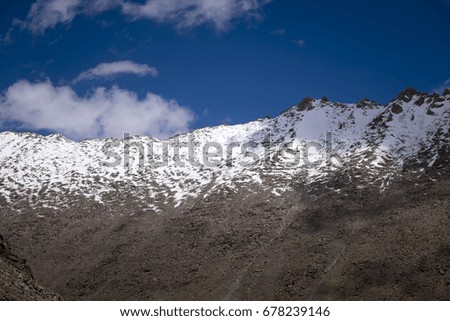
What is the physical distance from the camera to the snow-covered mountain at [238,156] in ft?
206

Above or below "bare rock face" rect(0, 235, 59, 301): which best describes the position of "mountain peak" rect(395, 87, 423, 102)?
above

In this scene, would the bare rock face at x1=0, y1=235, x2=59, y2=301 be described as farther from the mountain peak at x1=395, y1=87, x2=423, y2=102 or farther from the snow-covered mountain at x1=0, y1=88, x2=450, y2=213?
the mountain peak at x1=395, y1=87, x2=423, y2=102

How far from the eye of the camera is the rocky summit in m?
38.5

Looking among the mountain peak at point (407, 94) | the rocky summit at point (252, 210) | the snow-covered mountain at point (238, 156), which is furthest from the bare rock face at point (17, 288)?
the mountain peak at point (407, 94)

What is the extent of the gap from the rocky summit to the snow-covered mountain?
0.41 meters

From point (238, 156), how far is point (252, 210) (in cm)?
2482

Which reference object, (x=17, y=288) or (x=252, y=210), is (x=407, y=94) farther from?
(x=17, y=288)

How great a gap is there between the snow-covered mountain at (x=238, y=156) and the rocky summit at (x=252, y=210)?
0.41 m

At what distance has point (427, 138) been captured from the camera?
65625 millimetres

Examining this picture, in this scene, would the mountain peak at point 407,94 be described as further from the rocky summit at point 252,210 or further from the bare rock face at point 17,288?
the bare rock face at point 17,288

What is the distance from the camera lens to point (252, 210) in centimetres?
5412

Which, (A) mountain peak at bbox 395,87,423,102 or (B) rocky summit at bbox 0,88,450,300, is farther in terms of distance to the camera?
(A) mountain peak at bbox 395,87,423,102

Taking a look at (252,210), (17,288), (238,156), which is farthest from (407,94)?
(17,288)

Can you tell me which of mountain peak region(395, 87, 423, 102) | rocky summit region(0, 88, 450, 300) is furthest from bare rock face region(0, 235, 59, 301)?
mountain peak region(395, 87, 423, 102)
